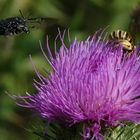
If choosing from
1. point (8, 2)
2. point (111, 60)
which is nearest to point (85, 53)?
point (111, 60)

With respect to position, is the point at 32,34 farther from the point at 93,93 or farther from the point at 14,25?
the point at 93,93

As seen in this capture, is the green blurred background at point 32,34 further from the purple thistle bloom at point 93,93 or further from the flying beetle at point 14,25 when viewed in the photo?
the purple thistle bloom at point 93,93

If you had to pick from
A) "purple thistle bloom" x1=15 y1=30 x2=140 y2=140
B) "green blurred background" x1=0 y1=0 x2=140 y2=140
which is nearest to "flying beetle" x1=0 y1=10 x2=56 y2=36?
"purple thistle bloom" x1=15 y1=30 x2=140 y2=140

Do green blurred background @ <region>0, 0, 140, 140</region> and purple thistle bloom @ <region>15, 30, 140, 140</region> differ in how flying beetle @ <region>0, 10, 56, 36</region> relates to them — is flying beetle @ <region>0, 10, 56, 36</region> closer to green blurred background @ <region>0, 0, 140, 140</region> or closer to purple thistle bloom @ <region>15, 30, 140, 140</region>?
purple thistle bloom @ <region>15, 30, 140, 140</region>

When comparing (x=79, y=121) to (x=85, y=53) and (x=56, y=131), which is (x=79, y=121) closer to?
(x=56, y=131)

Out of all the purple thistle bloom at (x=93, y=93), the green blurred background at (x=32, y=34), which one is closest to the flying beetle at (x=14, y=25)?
the purple thistle bloom at (x=93, y=93)
